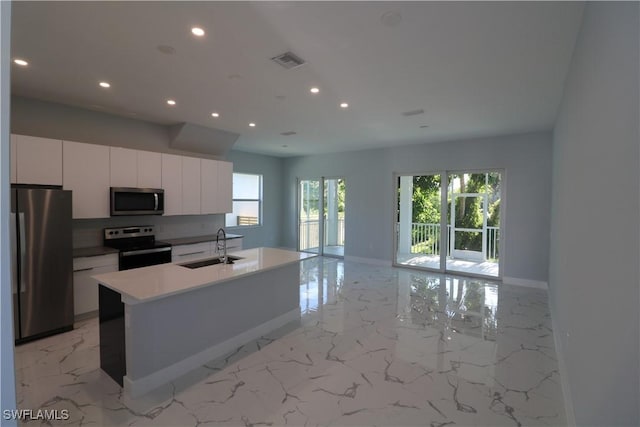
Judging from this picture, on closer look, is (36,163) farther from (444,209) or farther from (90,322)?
(444,209)

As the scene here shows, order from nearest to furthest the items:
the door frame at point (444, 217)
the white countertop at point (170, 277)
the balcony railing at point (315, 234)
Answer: the white countertop at point (170, 277) < the door frame at point (444, 217) < the balcony railing at point (315, 234)

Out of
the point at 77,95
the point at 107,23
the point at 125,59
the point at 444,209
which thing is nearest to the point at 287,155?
the point at 444,209

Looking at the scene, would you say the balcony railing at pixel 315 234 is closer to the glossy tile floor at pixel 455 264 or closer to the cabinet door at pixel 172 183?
the glossy tile floor at pixel 455 264

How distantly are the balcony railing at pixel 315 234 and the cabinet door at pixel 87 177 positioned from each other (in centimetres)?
506

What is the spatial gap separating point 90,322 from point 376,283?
4.23 m

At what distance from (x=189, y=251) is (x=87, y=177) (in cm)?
173

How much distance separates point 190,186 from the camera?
17.2 feet

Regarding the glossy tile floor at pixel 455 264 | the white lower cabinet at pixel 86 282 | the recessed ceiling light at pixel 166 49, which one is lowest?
the glossy tile floor at pixel 455 264

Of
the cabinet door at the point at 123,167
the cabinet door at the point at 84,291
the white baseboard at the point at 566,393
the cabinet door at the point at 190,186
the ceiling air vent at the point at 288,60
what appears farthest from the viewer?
the cabinet door at the point at 190,186

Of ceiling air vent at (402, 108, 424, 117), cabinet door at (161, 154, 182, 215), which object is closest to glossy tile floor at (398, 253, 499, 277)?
ceiling air vent at (402, 108, 424, 117)

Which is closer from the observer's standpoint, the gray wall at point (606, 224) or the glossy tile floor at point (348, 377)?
the gray wall at point (606, 224)

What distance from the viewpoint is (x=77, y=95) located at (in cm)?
370

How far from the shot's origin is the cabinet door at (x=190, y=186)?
514cm

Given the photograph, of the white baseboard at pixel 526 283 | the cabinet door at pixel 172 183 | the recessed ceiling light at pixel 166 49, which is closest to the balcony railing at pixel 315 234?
the cabinet door at pixel 172 183
